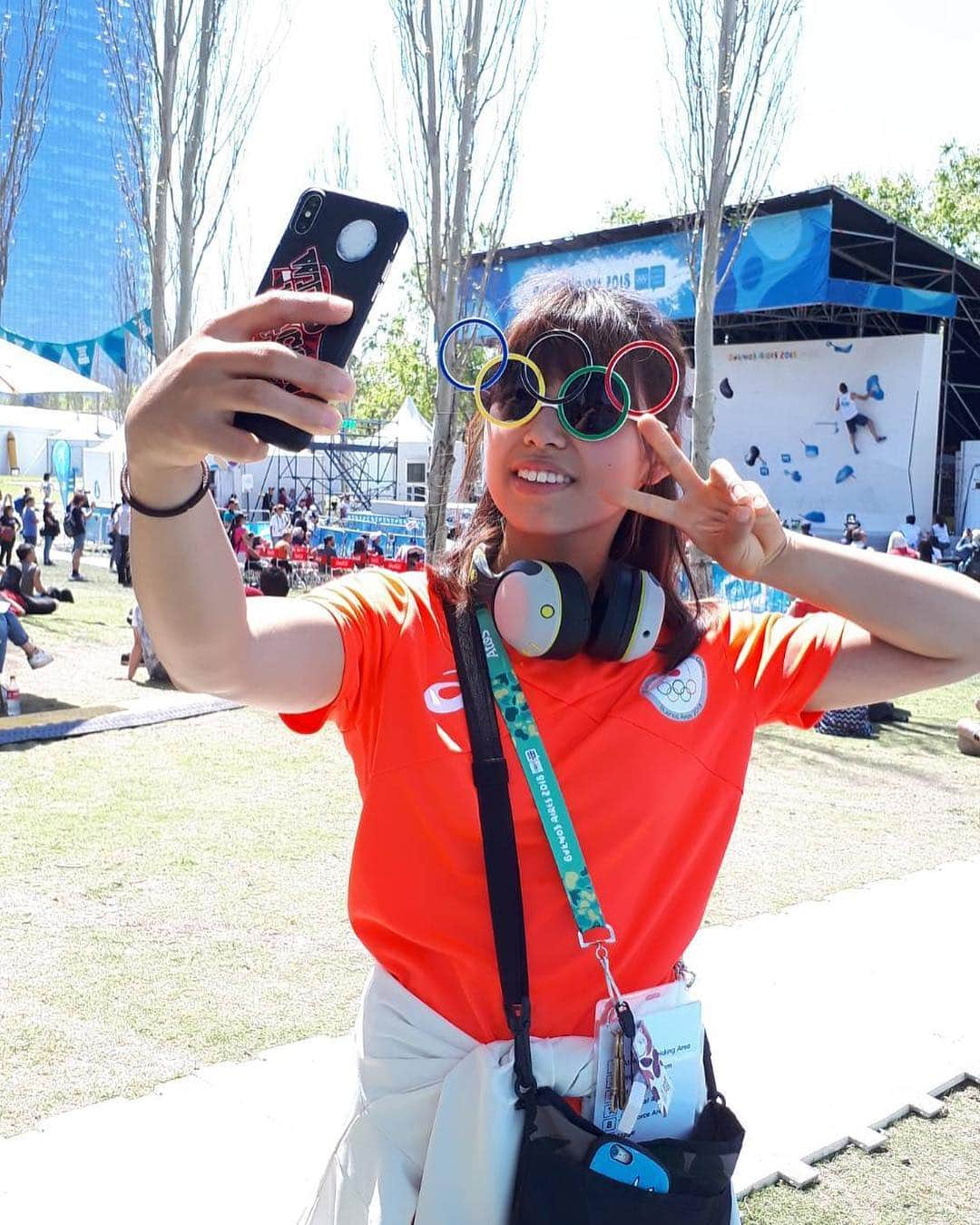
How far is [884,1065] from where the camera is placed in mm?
3758

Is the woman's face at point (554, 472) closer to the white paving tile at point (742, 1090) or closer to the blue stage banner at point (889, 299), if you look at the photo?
the white paving tile at point (742, 1090)

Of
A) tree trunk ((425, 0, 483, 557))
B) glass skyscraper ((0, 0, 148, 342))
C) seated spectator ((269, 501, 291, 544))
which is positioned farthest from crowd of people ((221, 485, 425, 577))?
glass skyscraper ((0, 0, 148, 342))

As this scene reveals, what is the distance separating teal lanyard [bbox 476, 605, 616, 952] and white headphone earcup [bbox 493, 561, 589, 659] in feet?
0.23

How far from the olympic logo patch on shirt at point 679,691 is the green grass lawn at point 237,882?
2124mm

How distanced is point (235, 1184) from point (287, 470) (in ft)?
109

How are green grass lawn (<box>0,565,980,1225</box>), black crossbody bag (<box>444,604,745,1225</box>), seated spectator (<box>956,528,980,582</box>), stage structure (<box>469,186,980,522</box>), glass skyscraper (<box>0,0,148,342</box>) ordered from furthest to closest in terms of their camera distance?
glass skyscraper (<box>0,0,148,342</box>) < stage structure (<box>469,186,980,522</box>) < seated spectator (<box>956,528,980,582</box>) < green grass lawn (<box>0,565,980,1225</box>) < black crossbody bag (<box>444,604,745,1225</box>)

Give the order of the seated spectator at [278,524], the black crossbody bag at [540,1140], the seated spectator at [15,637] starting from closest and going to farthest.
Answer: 1. the black crossbody bag at [540,1140]
2. the seated spectator at [15,637]
3. the seated spectator at [278,524]

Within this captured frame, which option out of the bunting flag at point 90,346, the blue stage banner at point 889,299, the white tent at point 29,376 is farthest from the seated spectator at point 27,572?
the blue stage banner at point 889,299

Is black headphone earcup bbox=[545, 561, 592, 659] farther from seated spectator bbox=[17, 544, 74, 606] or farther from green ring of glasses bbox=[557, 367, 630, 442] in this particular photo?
seated spectator bbox=[17, 544, 74, 606]

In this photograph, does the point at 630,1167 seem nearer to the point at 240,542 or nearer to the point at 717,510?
the point at 717,510

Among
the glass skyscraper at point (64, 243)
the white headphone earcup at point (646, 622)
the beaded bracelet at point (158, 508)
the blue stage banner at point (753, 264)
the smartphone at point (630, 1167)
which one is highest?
the glass skyscraper at point (64, 243)

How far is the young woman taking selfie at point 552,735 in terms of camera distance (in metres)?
1.27

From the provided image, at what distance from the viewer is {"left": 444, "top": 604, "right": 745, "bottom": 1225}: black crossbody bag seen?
1.25 meters

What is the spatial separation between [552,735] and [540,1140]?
0.47 metres
